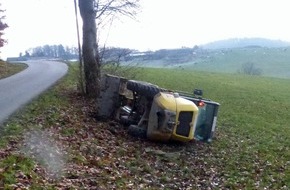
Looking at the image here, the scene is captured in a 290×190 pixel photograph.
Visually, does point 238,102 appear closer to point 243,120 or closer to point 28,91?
point 243,120

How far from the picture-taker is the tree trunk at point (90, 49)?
1773cm

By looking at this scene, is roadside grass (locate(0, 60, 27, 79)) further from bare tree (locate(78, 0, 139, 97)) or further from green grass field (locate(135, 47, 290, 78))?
green grass field (locate(135, 47, 290, 78))

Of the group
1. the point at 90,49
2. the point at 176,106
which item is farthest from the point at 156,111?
the point at 90,49

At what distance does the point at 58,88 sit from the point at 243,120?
26.7 feet

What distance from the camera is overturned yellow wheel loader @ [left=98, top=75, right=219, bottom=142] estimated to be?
1229cm

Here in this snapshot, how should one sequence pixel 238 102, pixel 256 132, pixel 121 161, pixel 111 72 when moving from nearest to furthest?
pixel 121 161 → pixel 256 132 → pixel 111 72 → pixel 238 102

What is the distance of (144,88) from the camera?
1332 centimetres

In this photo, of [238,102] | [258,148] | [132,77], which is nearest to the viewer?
[258,148]

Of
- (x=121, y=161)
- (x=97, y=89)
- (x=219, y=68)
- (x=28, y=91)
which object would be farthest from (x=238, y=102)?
(x=219, y=68)

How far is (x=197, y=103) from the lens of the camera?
13.7 meters

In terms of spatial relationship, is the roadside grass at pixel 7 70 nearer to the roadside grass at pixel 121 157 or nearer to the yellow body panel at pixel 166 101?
the roadside grass at pixel 121 157

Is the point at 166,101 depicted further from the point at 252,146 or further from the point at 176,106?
the point at 252,146

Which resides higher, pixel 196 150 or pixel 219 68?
pixel 196 150

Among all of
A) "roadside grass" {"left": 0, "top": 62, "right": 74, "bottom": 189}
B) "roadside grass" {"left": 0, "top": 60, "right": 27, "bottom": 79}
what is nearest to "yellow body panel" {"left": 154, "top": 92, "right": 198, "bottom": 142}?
"roadside grass" {"left": 0, "top": 62, "right": 74, "bottom": 189}
